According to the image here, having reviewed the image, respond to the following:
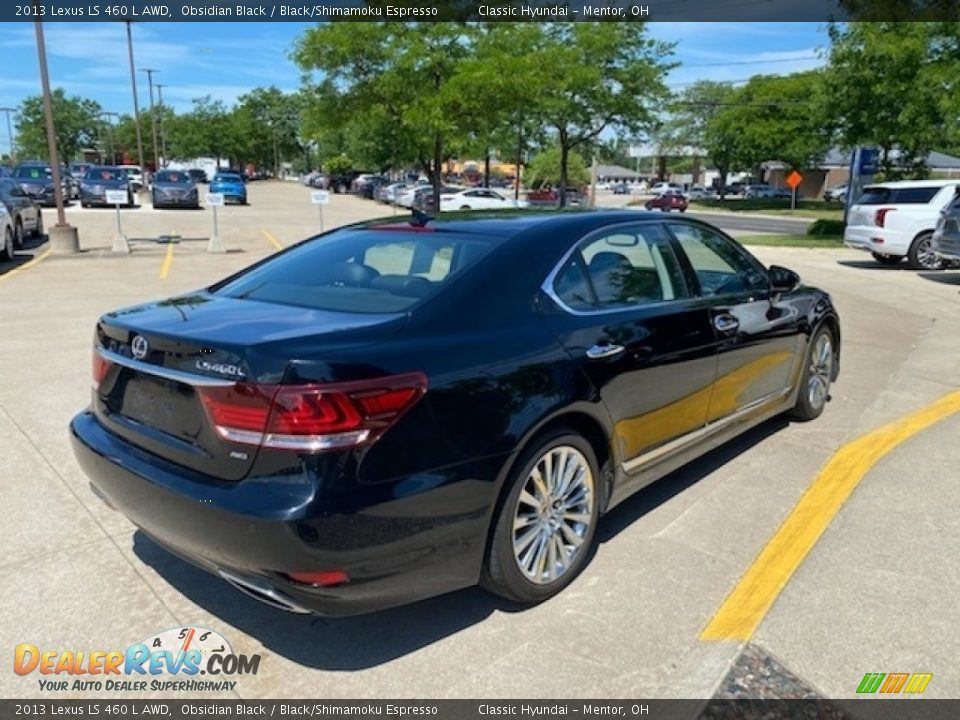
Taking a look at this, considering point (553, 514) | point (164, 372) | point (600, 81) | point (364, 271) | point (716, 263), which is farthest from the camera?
point (600, 81)

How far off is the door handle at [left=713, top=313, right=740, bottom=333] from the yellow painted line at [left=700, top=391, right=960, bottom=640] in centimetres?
104

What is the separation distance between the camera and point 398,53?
2038 centimetres

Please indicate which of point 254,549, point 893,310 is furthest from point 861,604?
point 893,310

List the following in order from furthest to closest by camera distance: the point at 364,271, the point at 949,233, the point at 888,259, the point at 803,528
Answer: the point at 888,259
the point at 949,233
the point at 803,528
the point at 364,271

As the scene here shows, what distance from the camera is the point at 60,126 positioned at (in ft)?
245

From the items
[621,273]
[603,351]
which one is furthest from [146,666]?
[621,273]

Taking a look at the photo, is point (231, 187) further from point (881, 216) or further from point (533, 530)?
point (533, 530)

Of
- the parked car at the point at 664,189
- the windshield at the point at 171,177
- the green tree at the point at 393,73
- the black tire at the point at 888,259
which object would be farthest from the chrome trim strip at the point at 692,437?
the parked car at the point at 664,189

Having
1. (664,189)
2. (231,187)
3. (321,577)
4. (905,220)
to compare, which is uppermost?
(905,220)

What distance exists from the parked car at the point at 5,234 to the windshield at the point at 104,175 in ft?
54.7

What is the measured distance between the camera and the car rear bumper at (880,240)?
1546 cm

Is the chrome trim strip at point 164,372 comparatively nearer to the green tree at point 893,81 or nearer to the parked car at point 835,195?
the green tree at point 893,81

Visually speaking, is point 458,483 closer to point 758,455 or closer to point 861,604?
point 861,604

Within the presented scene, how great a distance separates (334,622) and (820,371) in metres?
4.18
